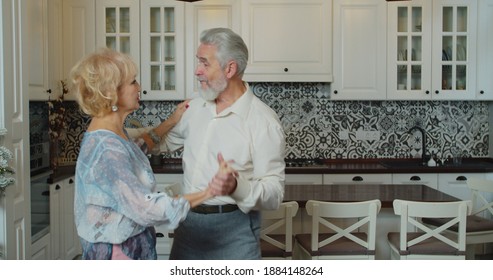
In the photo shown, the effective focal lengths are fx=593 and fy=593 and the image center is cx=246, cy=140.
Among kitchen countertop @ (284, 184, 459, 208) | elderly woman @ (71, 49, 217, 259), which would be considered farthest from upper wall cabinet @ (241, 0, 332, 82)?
elderly woman @ (71, 49, 217, 259)

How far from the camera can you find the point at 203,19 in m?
4.46

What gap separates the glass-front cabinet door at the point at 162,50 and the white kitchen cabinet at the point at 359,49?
45.9 inches

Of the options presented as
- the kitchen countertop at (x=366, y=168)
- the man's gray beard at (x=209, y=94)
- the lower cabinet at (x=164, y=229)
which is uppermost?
the man's gray beard at (x=209, y=94)

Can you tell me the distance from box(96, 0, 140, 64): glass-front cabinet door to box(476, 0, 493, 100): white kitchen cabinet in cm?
259

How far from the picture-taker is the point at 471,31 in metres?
4.49

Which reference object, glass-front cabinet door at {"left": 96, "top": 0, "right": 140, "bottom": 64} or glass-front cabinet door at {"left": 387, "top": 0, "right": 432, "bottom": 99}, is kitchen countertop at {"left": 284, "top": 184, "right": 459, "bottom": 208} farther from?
glass-front cabinet door at {"left": 96, "top": 0, "right": 140, "bottom": 64}

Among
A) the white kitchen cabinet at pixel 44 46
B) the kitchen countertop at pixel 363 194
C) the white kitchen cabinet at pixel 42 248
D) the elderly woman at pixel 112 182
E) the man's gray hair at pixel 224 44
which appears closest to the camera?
the elderly woman at pixel 112 182

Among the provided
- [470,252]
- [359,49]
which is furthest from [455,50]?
[470,252]

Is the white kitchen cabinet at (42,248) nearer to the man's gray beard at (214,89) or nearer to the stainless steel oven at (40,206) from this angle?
the stainless steel oven at (40,206)

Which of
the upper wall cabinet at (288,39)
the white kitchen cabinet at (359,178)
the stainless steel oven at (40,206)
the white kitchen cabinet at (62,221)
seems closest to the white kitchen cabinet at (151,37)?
the upper wall cabinet at (288,39)

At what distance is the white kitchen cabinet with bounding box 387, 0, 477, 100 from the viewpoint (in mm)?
4477

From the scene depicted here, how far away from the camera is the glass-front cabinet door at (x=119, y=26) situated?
449cm
